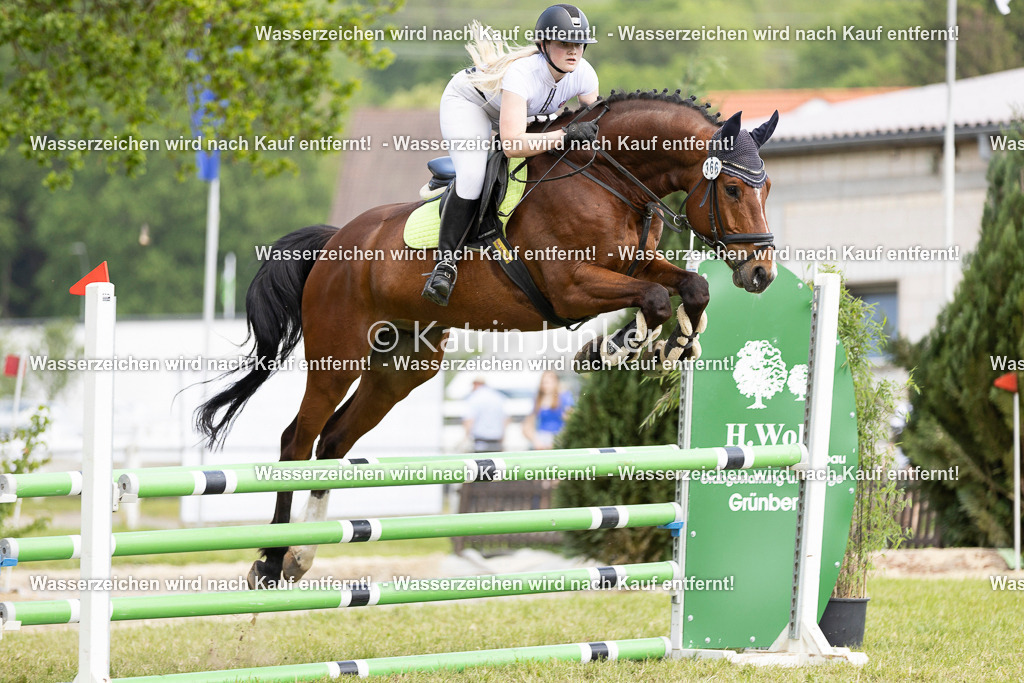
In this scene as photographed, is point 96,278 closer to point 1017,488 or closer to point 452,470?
point 452,470

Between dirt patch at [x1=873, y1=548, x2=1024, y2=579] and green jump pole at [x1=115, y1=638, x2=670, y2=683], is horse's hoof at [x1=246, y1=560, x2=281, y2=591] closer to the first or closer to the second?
green jump pole at [x1=115, y1=638, x2=670, y2=683]

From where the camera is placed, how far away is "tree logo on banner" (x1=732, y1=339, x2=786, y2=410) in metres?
4.44

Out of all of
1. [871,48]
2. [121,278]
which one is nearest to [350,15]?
[121,278]

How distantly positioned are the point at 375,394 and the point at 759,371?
5.75ft

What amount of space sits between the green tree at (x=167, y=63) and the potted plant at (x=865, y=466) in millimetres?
4804

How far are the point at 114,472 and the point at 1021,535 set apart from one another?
6.92 metres

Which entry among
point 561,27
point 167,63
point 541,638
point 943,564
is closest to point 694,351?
point 561,27

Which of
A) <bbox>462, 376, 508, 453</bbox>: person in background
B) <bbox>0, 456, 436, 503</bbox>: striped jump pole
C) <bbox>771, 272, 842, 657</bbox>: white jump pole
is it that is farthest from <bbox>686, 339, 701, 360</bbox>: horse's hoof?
<bbox>462, 376, 508, 453</bbox>: person in background

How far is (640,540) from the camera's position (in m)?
7.29

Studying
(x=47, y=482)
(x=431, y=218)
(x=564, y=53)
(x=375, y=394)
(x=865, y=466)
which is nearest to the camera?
(x=47, y=482)

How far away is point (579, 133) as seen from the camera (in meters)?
4.01

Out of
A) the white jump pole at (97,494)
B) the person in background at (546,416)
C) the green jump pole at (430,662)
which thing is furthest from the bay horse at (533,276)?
the person in background at (546,416)

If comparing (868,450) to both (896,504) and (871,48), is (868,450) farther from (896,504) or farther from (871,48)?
(871,48)

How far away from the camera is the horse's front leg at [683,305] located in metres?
3.80
